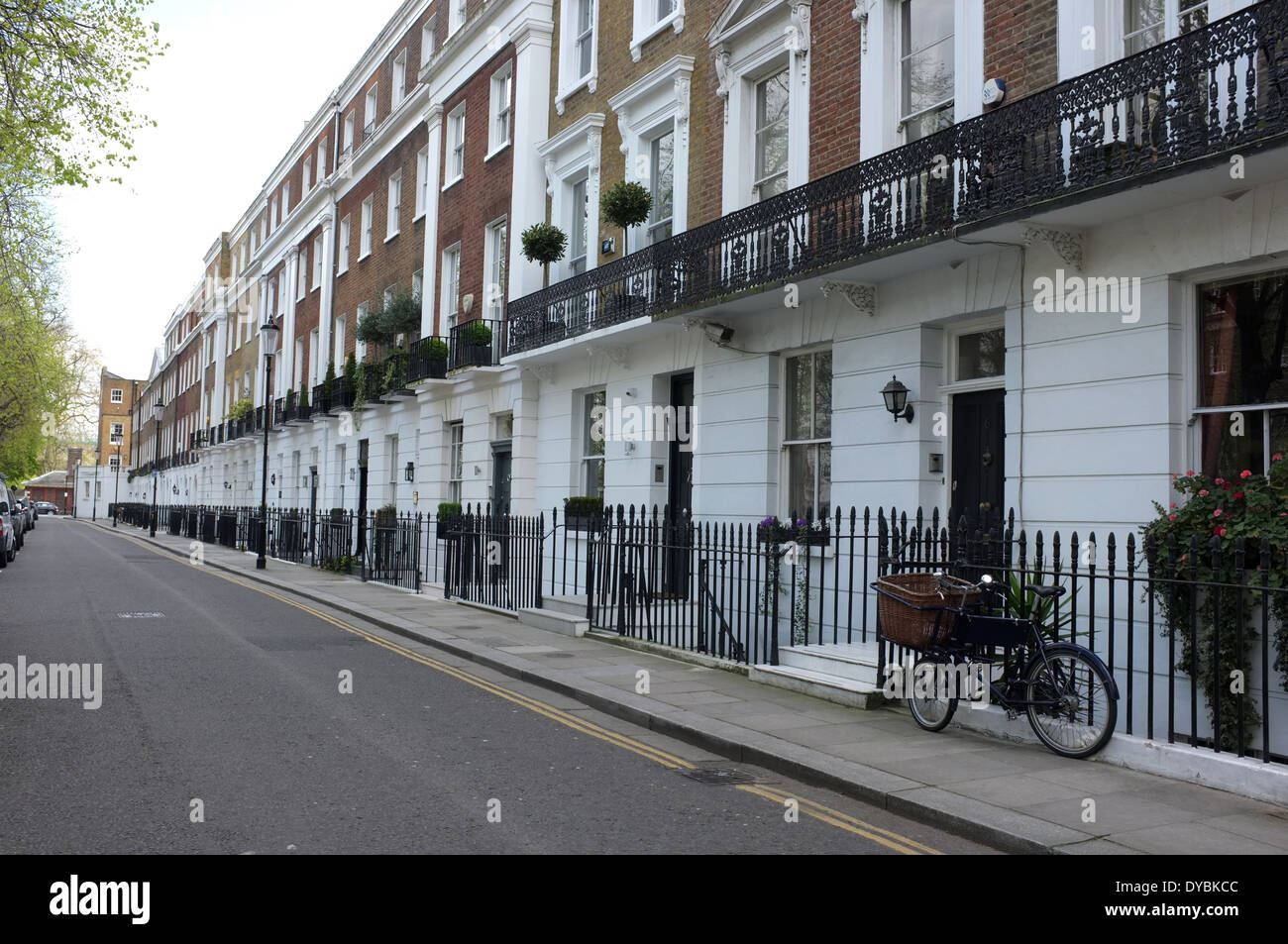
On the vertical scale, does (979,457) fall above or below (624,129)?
below

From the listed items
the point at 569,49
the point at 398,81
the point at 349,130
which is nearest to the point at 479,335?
the point at 569,49

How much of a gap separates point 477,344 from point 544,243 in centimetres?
358

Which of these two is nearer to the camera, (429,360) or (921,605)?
(921,605)

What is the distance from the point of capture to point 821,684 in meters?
9.12

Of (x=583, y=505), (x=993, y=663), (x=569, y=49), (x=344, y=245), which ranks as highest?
(x=569, y=49)

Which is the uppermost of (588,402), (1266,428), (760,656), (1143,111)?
(1143,111)

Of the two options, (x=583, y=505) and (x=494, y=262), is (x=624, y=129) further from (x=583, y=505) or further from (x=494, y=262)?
(x=583, y=505)

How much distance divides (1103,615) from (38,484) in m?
139

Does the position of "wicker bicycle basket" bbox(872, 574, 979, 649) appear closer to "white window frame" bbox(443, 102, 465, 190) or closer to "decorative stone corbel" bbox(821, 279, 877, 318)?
"decorative stone corbel" bbox(821, 279, 877, 318)

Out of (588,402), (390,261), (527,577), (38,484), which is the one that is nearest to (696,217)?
(588,402)

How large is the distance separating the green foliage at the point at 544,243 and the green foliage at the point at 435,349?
457cm

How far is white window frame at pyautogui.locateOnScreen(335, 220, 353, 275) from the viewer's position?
32.7 meters

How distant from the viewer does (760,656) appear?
458 inches
